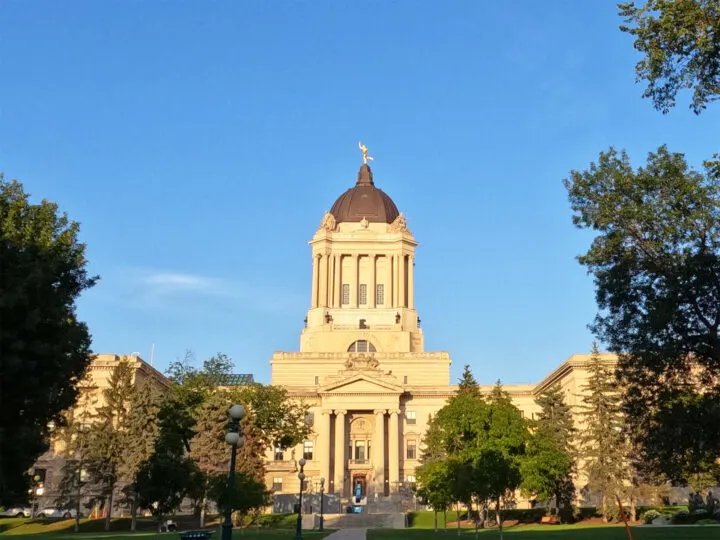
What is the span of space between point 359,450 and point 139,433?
3284cm

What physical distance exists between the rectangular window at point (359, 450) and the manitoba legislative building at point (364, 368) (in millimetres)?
101

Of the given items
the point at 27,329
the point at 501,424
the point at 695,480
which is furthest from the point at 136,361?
the point at 27,329

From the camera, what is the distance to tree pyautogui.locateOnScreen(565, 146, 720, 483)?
25.4 m

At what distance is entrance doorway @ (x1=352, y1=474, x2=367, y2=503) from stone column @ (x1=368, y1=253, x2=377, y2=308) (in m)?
21.6

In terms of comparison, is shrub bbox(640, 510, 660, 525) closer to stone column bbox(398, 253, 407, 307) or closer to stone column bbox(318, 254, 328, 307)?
stone column bbox(398, 253, 407, 307)

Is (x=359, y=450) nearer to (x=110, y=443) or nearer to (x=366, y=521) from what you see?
(x=366, y=521)

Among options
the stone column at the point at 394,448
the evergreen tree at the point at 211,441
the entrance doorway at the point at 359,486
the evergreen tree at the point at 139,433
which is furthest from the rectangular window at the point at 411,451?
the evergreen tree at the point at 139,433

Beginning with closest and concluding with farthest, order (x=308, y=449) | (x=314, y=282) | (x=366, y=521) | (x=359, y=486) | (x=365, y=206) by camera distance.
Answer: (x=366, y=521) < (x=359, y=486) < (x=308, y=449) < (x=314, y=282) < (x=365, y=206)

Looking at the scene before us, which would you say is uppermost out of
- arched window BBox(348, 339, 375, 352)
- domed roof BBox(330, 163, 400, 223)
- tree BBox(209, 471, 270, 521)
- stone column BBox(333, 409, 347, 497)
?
domed roof BBox(330, 163, 400, 223)

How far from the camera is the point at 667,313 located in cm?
2534

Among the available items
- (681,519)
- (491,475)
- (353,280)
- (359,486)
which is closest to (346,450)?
(359,486)

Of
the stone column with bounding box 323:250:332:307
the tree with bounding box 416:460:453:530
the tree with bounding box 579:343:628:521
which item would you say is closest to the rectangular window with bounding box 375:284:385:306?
the stone column with bounding box 323:250:332:307

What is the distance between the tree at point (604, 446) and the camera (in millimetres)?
50688

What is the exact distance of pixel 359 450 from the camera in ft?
261
